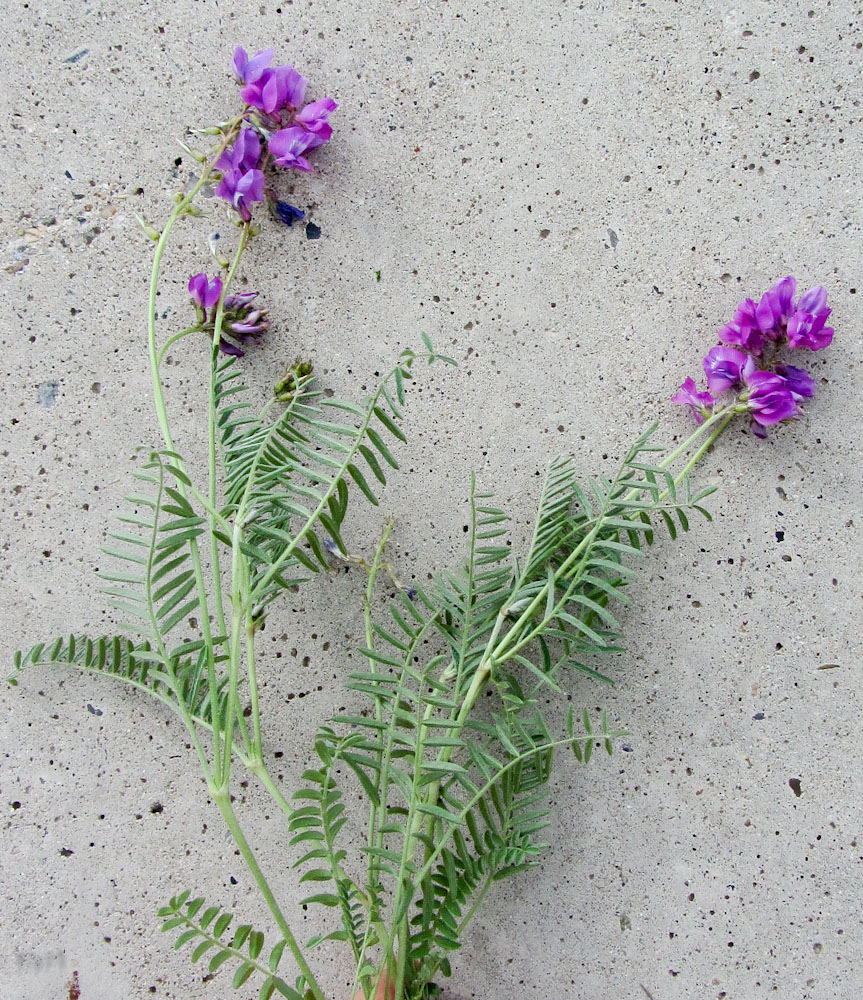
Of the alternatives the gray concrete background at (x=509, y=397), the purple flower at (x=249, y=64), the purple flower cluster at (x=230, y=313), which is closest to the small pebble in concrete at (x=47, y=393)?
the gray concrete background at (x=509, y=397)

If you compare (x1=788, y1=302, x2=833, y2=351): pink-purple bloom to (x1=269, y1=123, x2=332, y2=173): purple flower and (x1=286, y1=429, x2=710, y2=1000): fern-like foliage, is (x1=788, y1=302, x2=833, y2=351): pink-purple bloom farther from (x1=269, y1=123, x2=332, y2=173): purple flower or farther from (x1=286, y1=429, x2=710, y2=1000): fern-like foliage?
(x1=269, y1=123, x2=332, y2=173): purple flower

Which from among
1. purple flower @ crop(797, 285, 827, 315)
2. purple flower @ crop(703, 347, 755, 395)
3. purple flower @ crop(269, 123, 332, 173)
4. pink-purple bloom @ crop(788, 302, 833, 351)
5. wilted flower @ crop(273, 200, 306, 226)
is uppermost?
purple flower @ crop(797, 285, 827, 315)

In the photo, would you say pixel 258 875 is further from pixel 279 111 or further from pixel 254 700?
pixel 279 111

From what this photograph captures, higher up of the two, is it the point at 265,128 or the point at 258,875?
the point at 265,128

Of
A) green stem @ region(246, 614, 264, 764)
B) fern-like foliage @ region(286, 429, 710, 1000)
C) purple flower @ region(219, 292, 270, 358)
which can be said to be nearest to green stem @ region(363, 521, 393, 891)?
fern-like foliage @ region(286, 429, 710, 1000)

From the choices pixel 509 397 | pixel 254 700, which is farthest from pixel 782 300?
pixel 254 700

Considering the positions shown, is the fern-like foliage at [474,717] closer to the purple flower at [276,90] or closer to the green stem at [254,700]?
the green stem at [254,700]
